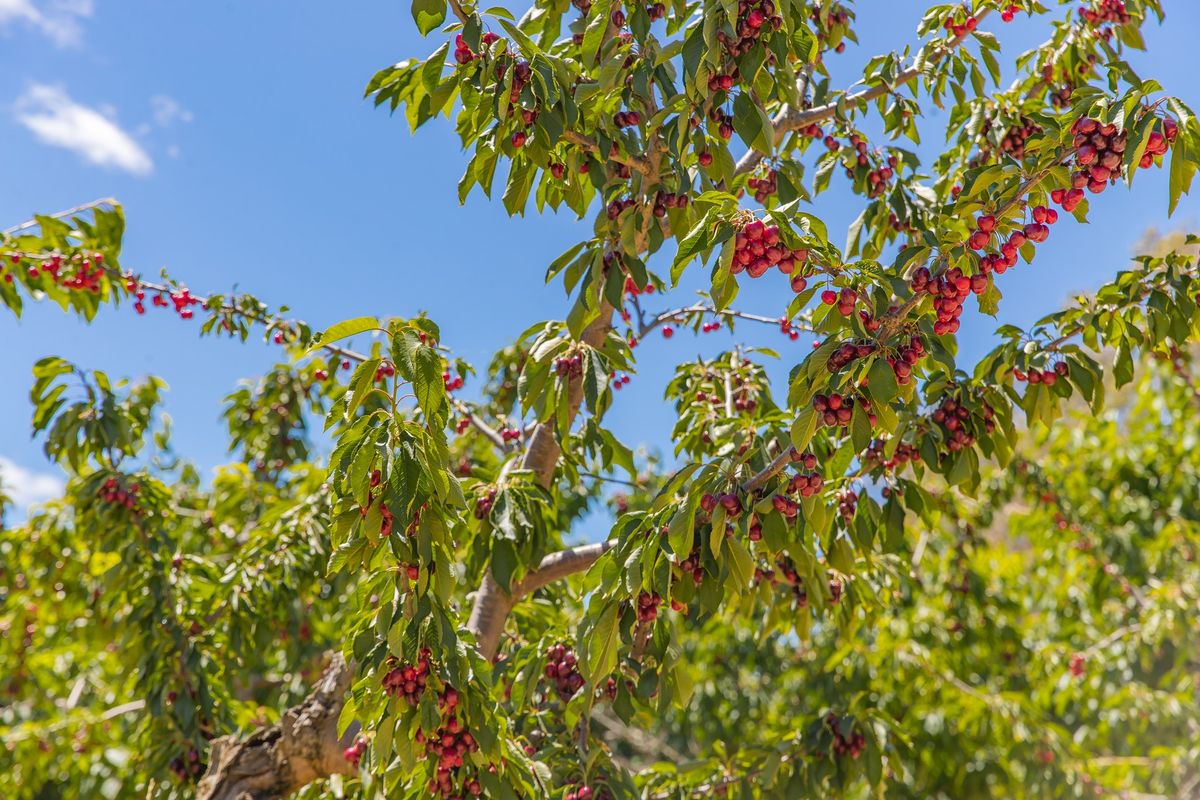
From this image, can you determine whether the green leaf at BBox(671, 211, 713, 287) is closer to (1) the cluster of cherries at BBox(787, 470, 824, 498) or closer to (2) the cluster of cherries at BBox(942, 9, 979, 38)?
(1) the cluster of cherries at BBox(787, 470, 824, 498)

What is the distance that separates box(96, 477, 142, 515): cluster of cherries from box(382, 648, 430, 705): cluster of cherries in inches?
67.7

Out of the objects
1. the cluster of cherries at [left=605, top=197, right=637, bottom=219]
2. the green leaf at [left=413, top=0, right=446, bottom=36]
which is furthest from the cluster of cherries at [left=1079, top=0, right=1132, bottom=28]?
the green leaf at [left=413, top=0, right=446, bottom=36]

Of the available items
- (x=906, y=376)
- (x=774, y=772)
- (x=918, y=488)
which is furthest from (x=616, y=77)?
(x=774, y=772)

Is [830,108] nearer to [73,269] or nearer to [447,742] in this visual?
[447,742]

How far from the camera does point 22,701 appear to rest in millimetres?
6016

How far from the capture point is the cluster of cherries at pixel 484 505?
2.49 meters

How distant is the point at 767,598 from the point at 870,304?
100cm

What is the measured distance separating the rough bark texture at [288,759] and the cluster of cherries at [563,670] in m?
0.63

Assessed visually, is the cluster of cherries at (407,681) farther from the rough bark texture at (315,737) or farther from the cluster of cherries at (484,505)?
the rough bark texture at (315,737)

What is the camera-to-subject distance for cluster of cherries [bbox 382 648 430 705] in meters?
1.94

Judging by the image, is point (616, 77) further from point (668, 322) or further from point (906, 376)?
point (668, 322)

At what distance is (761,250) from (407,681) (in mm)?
1168

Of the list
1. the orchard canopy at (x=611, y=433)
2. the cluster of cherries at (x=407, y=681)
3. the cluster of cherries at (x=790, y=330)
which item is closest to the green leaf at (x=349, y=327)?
the orchard canopy at (x=611, y=433)

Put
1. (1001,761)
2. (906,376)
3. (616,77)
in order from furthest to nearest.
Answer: (1001,761)
(616,77)
(906,376)
